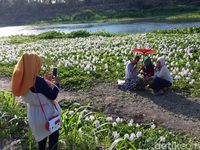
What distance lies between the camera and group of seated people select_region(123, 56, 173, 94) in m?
9.20

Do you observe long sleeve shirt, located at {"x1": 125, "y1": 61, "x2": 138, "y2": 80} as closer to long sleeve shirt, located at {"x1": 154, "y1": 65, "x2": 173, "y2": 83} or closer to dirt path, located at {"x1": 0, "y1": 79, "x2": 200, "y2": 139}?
dirt path, located at {"x1": 0, "y1": 79, "x2": 200, "y2": 139}

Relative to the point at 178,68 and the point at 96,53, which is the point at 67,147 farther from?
the point at 96,53

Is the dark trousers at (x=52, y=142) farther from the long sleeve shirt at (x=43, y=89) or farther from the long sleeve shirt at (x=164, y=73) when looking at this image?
the long sleeve shirt at (x=164, y=73)

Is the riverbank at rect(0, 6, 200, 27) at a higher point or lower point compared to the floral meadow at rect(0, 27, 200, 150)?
lower

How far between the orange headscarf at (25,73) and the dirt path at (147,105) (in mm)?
3145

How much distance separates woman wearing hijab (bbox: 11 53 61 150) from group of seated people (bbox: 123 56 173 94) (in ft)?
13.4

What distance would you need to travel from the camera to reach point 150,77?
9586 mm

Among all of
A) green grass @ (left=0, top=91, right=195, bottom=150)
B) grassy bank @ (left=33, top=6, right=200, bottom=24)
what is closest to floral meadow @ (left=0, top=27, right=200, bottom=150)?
green grass @ (left=0, top=91, right=195, bottom=150)

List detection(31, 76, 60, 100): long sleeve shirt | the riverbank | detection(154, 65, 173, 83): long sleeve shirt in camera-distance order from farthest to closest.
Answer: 1. the riverbank
2. detection(154, 65, 173, 83): long sleeve shirt
3. detection(31, 76, 60, 100): long sleeve shirt

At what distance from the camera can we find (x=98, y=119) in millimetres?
7457

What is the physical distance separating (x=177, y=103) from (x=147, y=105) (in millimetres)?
659

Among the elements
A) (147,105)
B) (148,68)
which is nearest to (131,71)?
(148,68)

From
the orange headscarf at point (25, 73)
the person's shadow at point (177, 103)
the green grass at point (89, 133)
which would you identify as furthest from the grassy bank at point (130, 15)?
the orange headscarf at point (25, 73)

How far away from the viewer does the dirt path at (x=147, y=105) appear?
24.4ft
